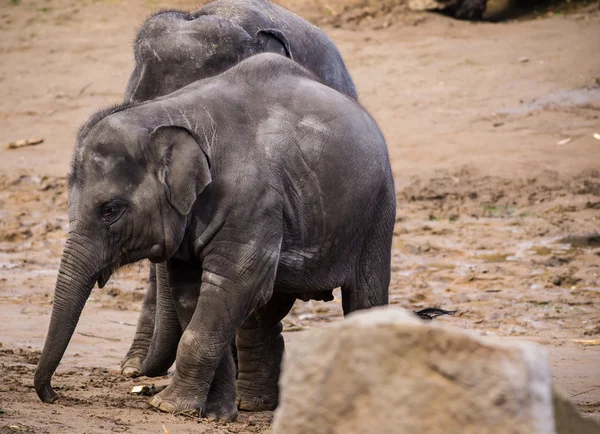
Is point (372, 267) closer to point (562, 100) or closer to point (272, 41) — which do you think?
point (272, 41)

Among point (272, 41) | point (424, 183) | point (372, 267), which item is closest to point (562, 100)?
point (424, 183)

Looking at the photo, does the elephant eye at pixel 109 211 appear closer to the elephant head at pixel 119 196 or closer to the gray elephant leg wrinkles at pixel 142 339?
the elephant head at pixel 119 196

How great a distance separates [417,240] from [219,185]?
194 inches

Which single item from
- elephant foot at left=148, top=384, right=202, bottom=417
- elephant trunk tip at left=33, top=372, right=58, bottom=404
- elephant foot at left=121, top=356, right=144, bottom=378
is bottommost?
elephant foot at left=121, top=356, right=144, bottom=378

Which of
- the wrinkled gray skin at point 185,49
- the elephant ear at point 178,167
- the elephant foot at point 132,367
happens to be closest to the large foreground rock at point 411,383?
the elephant ear at point 178,167

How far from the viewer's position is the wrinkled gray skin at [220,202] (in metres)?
4.97

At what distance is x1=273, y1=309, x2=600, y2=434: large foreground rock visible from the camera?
102 inches

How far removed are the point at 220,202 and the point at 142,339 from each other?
72.9 inches

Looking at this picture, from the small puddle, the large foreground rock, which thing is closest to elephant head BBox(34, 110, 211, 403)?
the large foreground rock

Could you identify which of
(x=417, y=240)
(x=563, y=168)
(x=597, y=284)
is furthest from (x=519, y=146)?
(x=597, y=284)

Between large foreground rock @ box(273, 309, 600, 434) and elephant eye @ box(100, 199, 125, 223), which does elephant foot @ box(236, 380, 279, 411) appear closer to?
elephant eye @ box(100, 199, 125, 223)

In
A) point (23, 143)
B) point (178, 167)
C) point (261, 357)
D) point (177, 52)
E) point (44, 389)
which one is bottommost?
point (23, 143)

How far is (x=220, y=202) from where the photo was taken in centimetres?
510

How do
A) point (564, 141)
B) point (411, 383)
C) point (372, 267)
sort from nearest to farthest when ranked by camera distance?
1. point (411, 383)
2. point (372, 267)
3. point (564, 141)
